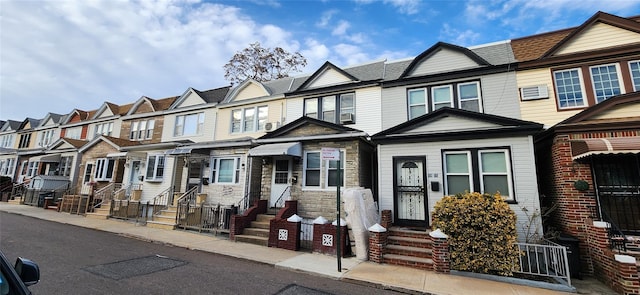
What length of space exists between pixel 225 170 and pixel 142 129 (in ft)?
33.9

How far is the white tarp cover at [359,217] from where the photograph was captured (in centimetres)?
832

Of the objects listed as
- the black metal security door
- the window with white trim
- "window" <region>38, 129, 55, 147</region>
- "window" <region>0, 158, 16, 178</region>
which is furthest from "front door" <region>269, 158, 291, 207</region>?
"window" <region>0, 158, 16, 178</region>

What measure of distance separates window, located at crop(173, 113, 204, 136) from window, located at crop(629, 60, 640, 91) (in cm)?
1923

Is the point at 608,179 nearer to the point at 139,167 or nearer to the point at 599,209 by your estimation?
the point at 599,209

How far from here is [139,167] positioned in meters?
17.3

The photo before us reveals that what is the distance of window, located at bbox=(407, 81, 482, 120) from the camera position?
11.0 metres

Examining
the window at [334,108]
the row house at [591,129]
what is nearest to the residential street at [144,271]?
the row house at [591,129]

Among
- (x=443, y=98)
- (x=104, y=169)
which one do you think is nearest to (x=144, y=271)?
(x=443, y=98)

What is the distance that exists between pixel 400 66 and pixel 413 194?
20.8ft

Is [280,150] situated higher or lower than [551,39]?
lower

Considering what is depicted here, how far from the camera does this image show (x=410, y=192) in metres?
9.87

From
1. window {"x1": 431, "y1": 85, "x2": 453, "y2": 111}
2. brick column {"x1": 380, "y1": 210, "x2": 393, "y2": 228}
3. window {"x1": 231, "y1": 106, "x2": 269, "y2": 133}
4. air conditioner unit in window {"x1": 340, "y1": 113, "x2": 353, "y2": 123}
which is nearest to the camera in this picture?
brick column {"x1": 380, "y1": 210, "x2": 393, "y2": 228}

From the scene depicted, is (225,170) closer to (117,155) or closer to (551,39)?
(117,155)

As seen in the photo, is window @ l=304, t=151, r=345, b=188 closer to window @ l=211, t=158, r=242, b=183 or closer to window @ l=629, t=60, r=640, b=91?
window @ l=211, t=158, r=242, b=183
